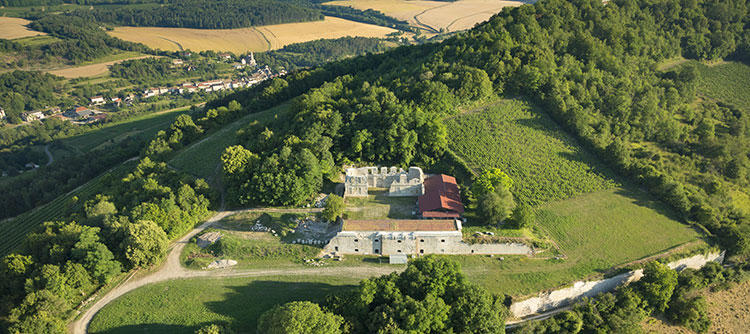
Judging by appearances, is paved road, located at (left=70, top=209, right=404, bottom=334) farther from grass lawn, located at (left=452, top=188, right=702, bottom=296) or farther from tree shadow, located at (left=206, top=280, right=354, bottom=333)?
grass lawn, located at (left=452, top=188, right=702, bottom=296)

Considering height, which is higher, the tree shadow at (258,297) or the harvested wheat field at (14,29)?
the harvested wheat field at (14,29)

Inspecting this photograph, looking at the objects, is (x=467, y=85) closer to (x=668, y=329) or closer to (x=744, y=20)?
(x=668, y=329)

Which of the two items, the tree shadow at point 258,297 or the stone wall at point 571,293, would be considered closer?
the tree shadow at point 258,297

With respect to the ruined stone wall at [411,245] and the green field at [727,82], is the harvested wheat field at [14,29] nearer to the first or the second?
the ruined stone wall at [411,245]

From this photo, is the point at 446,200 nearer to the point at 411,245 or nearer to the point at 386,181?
the point at 411,245

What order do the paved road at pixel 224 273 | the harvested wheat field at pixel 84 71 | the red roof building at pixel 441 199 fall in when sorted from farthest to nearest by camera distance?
the harvested wheat field at pixel 84 71, the red roof building at pixel 441 199, the paved road at pixel 224 273

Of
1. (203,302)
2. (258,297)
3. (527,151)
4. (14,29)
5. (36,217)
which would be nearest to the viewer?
(203,302)

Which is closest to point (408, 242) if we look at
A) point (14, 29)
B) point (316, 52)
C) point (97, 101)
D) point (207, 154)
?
point (207, 154)

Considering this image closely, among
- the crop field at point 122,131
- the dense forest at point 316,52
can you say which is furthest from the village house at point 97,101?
the dense forest at point 316,52

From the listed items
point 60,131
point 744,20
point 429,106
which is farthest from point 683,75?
point 60,131
